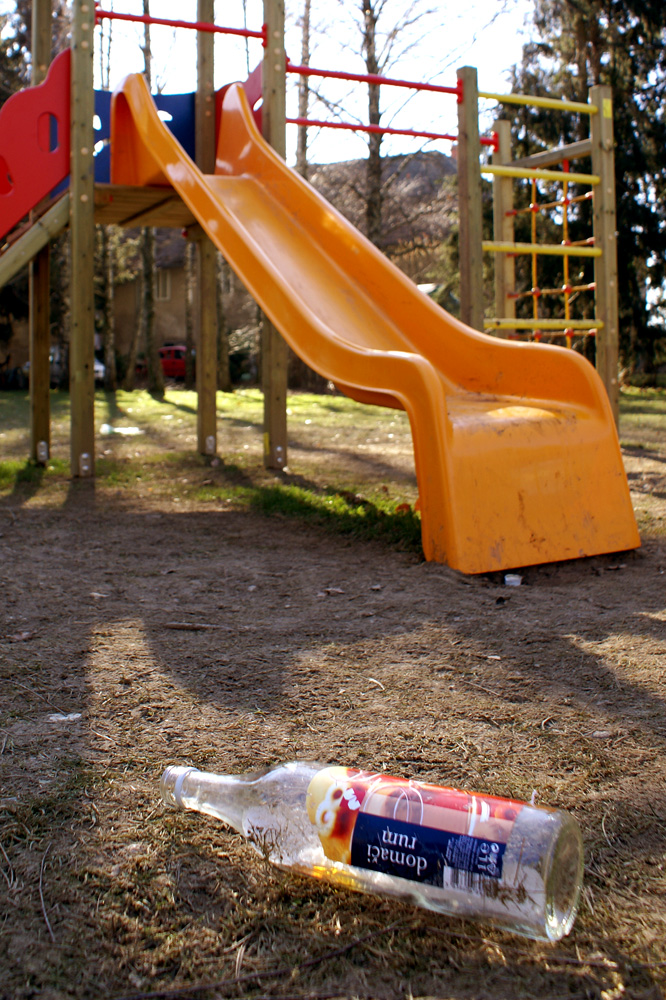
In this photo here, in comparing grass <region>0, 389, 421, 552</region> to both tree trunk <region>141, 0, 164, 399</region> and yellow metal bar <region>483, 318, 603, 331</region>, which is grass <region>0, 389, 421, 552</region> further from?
tree trunk <region>141, 0, 164, 399</region>

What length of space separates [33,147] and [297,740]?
5.67m

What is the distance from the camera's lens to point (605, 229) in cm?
735

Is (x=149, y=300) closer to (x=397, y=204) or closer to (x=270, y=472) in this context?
(x=397, y=204)

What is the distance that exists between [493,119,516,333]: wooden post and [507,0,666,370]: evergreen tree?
33.0 feet

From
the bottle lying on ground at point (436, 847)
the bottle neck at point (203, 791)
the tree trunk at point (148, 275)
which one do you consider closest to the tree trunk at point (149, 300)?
the tree trunk at point (148, 275)

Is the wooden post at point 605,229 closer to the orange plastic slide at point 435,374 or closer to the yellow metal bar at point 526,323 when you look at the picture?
the yellow metal bar at point 526,323

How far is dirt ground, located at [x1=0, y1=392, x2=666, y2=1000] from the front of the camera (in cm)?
125

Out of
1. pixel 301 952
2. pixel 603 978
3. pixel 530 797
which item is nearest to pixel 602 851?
pixel 530 797

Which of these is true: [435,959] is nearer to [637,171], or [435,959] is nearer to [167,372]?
[637,171]

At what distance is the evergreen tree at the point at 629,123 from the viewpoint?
1703 cm

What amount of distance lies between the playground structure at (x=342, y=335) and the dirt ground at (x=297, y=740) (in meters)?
0.30

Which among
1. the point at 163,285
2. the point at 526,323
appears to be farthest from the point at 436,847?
the point at 163,285

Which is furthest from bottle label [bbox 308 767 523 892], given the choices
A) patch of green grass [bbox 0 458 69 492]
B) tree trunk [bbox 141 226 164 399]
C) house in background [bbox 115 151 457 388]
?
house in background [bbox 115 151 457 388]

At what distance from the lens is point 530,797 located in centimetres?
171
